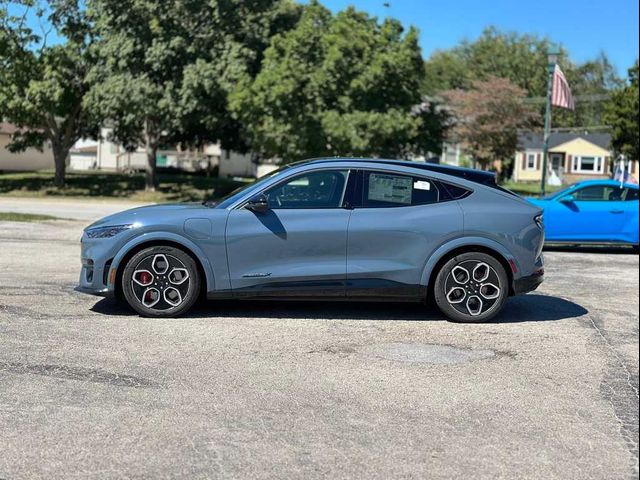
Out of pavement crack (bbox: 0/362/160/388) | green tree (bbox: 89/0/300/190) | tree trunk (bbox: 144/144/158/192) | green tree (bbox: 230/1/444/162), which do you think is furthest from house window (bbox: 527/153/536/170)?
pavement crack (bbox: 0/362/160/388)

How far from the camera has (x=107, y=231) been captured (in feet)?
23.0

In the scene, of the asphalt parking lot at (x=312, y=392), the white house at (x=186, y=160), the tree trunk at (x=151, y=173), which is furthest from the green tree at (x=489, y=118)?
the asphalt parking lot at (x=312, y=392)

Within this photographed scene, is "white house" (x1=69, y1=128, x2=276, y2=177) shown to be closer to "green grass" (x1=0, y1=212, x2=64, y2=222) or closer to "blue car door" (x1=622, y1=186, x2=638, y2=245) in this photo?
"green grass" (x1=0, y1=212, x2=64, y2=222)

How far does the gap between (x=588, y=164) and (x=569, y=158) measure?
1641mm

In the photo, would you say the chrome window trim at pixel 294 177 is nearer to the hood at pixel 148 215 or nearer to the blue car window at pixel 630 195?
the hood at pixel 148 215

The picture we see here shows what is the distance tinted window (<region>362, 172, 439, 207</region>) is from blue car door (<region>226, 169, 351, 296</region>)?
1.28 ft

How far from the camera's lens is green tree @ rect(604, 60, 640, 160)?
3888cm

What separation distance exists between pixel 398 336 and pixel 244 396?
216 centimetres

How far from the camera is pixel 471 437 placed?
4277 millimetres

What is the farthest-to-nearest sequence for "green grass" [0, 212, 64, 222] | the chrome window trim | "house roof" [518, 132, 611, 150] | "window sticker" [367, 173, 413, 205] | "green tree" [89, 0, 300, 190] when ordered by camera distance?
"house roof" [518, 132, 611, 150] < "green tree" [89, 0, 300, 190] < "green grass" [0, 212, 64, 222] < "window sticker" [367, 173, 413, 205] < the chrome window trim

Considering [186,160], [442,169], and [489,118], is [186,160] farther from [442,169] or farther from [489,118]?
[442,169]

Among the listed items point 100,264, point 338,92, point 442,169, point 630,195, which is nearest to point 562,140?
point 338,92

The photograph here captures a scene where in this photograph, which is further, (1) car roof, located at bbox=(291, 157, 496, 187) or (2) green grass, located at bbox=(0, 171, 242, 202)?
(2) green grass, located at bbox=(0, 171, 242, 202)

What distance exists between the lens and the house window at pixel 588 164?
59.8 m
